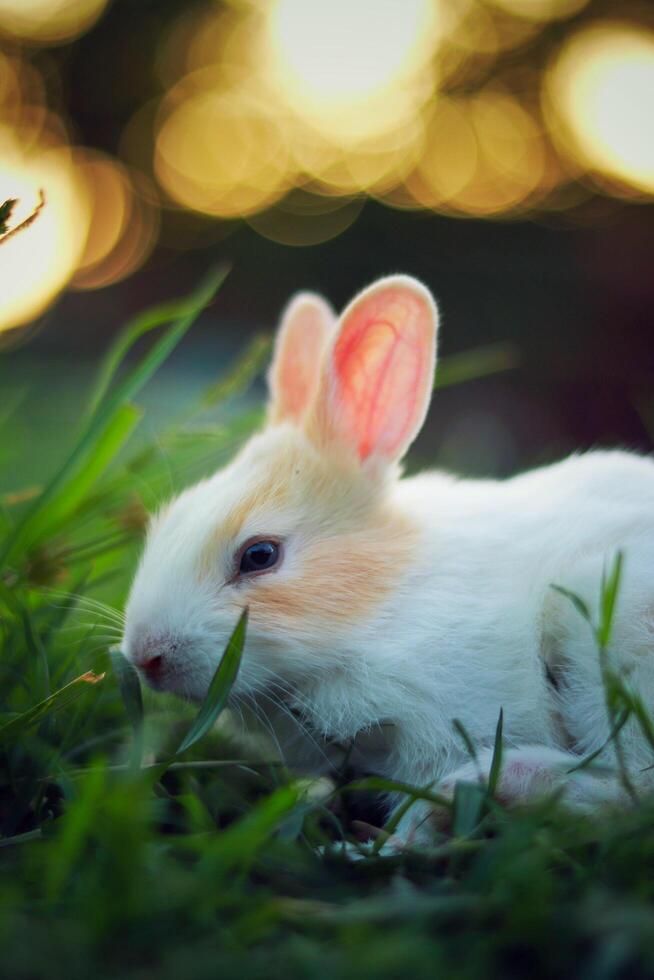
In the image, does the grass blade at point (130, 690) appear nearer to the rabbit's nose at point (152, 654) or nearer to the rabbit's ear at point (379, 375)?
the rabbit's nose at point (152, 654)

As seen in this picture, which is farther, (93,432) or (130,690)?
(93,432)

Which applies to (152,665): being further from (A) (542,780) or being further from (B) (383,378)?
(B) (383,378)

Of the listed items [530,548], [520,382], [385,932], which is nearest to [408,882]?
[385,932]

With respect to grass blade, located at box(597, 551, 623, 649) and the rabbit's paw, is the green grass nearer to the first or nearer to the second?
grass blade, located at box(597, 551, 623, 649)

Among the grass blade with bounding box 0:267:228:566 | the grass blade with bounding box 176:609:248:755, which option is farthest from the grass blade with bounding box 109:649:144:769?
the grass blade with bounding box 0:267:228:566

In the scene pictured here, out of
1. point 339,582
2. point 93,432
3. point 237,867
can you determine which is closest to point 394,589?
point 339,582
